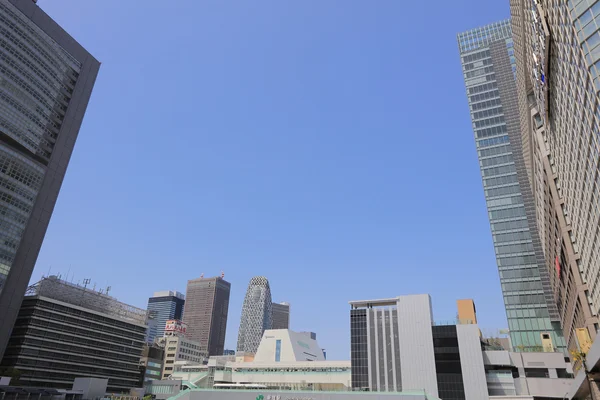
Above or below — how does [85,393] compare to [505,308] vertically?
below

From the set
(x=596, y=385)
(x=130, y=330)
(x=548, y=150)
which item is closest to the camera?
(x=596, y=385)

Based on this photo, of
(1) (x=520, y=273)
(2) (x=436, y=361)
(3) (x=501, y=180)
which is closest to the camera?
(2) (x=436, y=361)

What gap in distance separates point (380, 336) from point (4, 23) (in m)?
125

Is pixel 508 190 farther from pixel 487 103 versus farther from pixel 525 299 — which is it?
pixel 525 299

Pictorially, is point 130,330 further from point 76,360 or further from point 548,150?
point 548,150

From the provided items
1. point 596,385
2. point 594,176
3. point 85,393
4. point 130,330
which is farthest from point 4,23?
point 596,385

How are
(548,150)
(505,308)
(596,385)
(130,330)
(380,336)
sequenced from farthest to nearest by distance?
(130,330)
(505,308)
(380,336)
(548,150)
(596,385)

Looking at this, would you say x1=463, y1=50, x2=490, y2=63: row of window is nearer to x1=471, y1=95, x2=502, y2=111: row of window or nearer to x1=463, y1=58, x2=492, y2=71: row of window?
x1=463, y1=58, x2=492, y2=71: row of window

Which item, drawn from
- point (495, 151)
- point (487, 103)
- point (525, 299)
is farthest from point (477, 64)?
point (525, 299)

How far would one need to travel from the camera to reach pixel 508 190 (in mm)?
127188

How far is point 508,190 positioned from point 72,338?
149752 millimetres

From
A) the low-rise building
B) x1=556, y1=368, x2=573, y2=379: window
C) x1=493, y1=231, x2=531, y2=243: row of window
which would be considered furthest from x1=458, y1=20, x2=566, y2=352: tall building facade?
the low-rise building

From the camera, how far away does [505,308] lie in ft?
388

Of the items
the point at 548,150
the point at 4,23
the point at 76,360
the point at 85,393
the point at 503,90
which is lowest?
the point at 85,393
